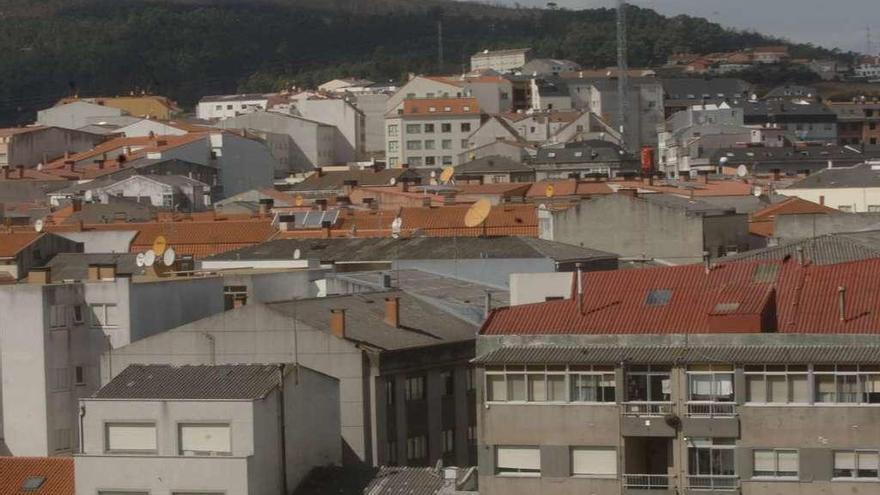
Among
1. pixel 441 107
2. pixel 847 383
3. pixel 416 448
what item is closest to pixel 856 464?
pixel 847 383

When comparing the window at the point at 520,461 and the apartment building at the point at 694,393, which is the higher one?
the apartment building at the point at 694,393

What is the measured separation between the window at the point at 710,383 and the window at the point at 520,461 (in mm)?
2037

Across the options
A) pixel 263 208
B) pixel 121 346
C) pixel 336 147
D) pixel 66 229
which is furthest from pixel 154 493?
pixel 336 147

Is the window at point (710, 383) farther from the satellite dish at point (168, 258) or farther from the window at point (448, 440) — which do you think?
the satellite dish at point (168, 258)

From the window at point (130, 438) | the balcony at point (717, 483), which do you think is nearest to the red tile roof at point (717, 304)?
the balcony at point (717, 483)

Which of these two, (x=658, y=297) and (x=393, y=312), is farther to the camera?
(x=393, y=312)

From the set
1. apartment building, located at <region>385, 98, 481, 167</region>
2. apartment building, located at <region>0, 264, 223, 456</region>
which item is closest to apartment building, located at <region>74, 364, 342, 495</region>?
apartment building, located at <region>0, 264, 223, 456</region>

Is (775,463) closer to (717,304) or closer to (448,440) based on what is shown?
(717,304)

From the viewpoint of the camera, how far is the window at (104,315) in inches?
1780

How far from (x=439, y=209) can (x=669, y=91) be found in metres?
109

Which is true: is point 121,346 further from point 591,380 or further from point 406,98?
point 406,98

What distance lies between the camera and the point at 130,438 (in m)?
34.2

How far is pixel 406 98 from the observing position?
→ 6270 inches

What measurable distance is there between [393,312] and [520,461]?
41.3ft
